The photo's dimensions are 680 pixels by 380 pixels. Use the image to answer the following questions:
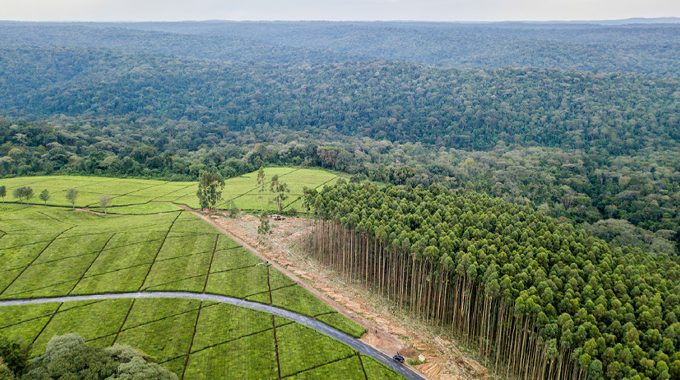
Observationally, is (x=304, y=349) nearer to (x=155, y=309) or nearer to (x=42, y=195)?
(x=155, y=309)

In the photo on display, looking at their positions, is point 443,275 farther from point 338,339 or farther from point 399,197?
point 399,197

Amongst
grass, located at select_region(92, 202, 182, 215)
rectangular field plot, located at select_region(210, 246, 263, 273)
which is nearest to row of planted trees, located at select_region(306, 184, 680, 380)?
rectangular field plot, located at select_region(210, 246, 263, 273)

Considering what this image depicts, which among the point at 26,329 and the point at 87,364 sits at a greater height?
the point at 87,364

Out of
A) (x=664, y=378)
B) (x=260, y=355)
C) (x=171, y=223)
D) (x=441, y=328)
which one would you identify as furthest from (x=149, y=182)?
(x=664, y=378)

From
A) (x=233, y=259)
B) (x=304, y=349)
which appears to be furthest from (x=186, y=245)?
(x=304, y=349)

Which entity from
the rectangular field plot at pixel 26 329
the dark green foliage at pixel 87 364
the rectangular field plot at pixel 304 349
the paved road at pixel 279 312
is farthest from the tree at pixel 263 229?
the dark green foliage at pixel 87 364

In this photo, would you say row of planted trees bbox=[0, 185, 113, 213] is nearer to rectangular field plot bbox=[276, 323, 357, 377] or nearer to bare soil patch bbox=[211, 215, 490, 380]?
bare soil patch bbox=[211, 215, 490, 380]
